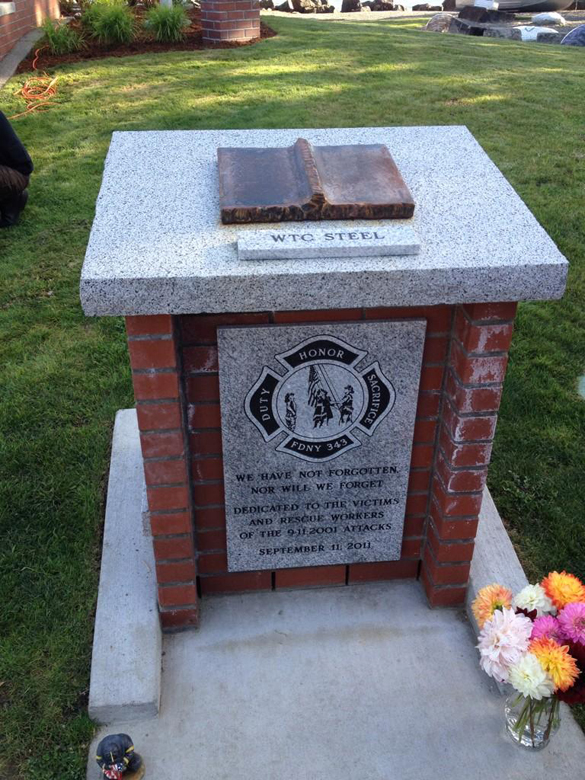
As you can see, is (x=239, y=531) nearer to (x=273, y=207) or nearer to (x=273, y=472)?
(x=273, y=472)

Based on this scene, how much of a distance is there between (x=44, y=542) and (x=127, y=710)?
1.03 metres

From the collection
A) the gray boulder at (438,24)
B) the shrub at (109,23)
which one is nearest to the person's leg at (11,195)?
the shrub at (109,23)

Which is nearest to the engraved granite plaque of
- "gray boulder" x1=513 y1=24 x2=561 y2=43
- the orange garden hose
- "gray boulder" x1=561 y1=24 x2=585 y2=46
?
the orange garden hose

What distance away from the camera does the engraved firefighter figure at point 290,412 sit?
106 inches

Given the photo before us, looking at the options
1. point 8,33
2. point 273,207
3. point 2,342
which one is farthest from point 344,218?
point 8,33

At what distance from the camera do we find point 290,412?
2.74m

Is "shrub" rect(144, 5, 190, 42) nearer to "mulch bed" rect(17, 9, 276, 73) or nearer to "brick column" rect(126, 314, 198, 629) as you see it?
"mulch bed" rect(17, 9, 276, 73)

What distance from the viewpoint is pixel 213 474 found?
2.92 m

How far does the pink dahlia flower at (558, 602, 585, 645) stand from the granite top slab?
3.05 ft

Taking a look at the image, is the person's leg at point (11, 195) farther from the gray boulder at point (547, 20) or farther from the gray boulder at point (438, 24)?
the gray boulder at point (547, 20)

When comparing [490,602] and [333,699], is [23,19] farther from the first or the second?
[490,602]

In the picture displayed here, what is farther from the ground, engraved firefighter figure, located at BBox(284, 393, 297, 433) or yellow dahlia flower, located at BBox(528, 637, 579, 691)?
engraved firefighter figure, located at BBox(284, 393, 297, 433)

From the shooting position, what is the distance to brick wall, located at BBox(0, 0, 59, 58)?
9.98 metres

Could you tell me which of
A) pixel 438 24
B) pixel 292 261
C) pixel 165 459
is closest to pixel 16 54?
pixel 165 459
